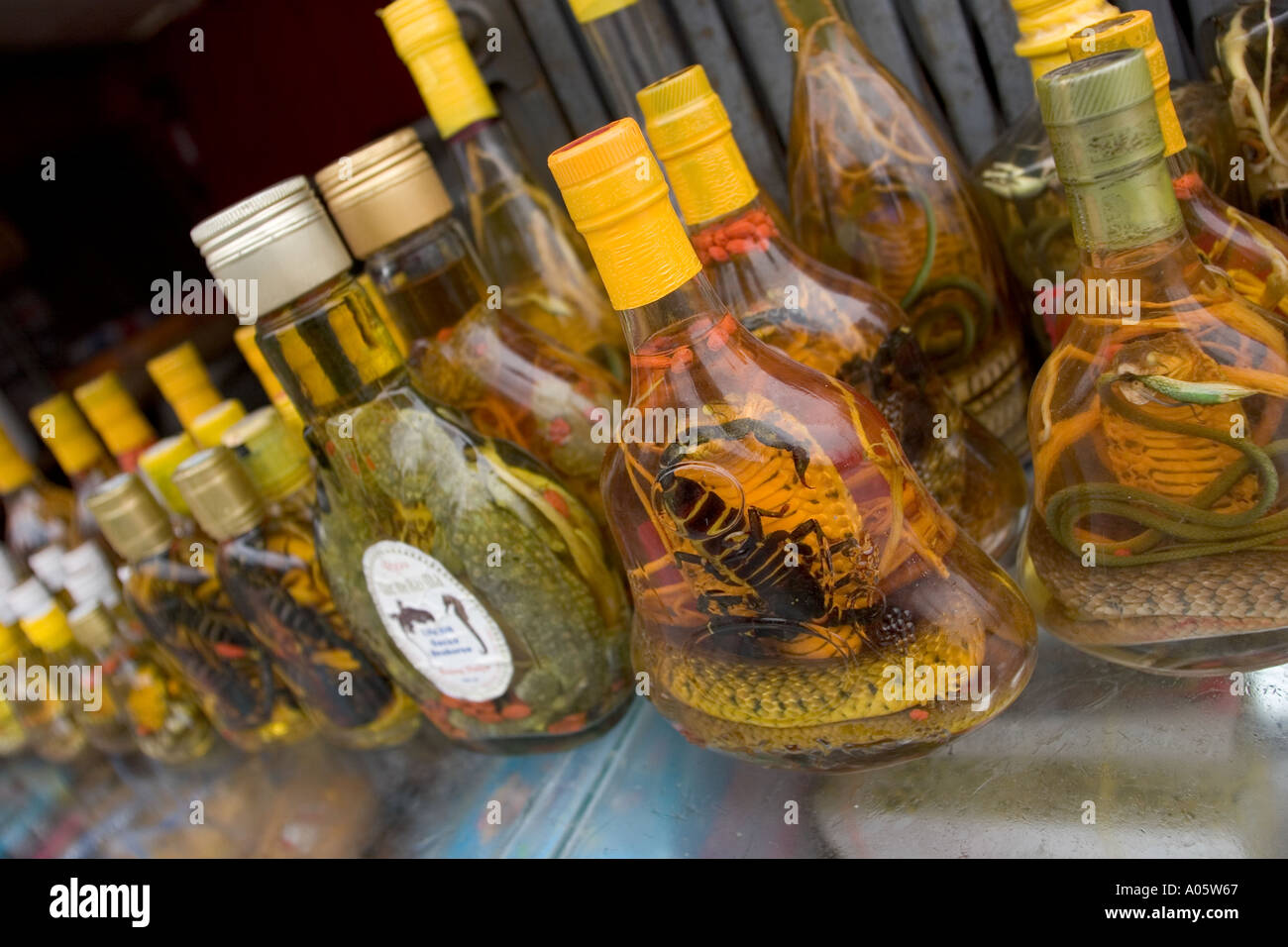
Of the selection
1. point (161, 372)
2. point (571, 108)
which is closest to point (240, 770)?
point (161, 372)

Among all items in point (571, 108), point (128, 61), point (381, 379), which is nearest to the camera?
point (381, 379)

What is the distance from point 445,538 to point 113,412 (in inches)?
16.0

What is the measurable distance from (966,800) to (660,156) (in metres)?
0.33

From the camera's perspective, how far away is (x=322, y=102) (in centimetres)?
119

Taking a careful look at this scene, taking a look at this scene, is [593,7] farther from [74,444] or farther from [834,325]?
[74,444]

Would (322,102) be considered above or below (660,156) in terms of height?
above

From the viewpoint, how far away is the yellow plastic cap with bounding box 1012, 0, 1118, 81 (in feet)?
1.56

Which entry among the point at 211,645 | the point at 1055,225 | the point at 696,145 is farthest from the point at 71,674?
the point at 1055,225

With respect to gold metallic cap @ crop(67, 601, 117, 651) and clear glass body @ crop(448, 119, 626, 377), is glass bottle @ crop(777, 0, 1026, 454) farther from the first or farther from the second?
gold metallic cap @ crop(67, 601, 117, 651)

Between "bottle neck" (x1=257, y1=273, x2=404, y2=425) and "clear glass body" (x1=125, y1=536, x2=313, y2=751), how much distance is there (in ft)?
0.69

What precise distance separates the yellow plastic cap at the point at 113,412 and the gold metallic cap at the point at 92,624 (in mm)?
122

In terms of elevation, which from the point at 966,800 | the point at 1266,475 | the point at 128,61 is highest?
the point at 128,61

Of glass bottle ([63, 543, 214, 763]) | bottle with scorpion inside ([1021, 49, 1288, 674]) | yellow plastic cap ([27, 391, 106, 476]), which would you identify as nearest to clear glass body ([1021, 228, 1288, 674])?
bottle with scorpion inside ([1021, 49, 1288, 674])

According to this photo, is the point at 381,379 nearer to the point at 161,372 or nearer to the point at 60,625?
the point at 161,372
